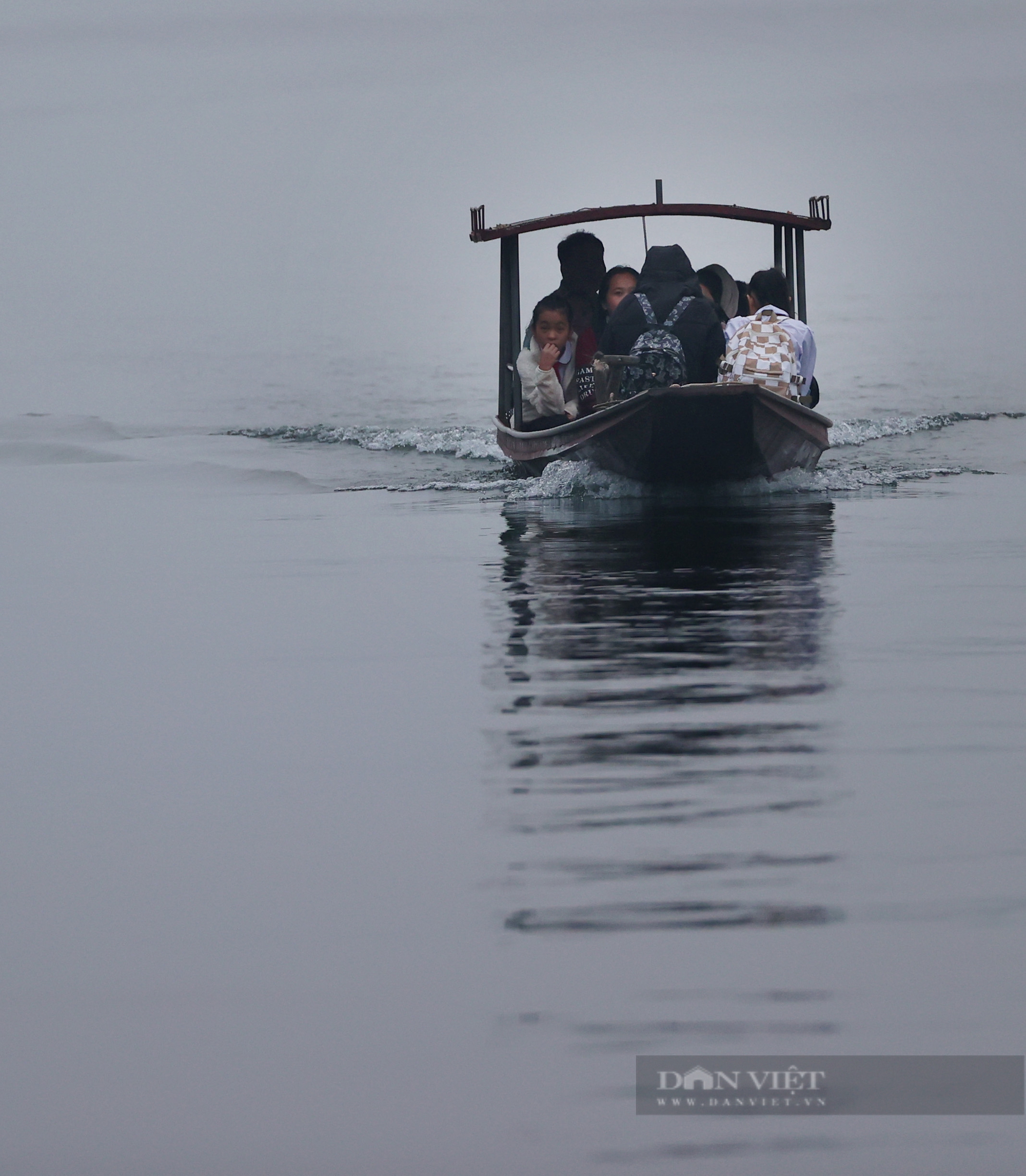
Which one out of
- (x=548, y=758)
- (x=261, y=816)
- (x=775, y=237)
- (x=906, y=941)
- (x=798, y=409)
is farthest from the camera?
(x=775, y=237)

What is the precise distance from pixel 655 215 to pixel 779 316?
184 centimetres

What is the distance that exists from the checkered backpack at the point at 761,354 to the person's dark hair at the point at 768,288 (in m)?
0.18

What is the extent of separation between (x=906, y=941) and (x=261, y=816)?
1.63 metres

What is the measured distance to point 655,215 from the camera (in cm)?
1355

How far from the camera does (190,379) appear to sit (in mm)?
34219

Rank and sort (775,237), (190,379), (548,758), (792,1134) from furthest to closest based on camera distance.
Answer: (190,379)
(775,237)
(548,758)
(792,1134)

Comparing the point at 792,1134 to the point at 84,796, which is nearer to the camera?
the point at 792,1134

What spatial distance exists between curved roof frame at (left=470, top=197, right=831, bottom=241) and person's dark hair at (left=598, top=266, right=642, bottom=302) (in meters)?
0.53

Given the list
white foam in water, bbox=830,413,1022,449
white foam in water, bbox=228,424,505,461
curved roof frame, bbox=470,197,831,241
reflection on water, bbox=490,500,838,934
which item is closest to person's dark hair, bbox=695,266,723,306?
curved roof frame, bbox=470,197,831,241

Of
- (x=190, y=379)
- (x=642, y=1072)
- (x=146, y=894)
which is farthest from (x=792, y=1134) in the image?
(x=190, y=379)

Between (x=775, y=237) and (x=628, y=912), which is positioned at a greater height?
(x=775, y=237)

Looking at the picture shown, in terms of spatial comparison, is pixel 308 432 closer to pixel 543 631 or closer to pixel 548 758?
pixel 543 631

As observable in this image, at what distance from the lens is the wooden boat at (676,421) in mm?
11602

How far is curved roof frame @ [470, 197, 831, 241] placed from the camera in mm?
13203
